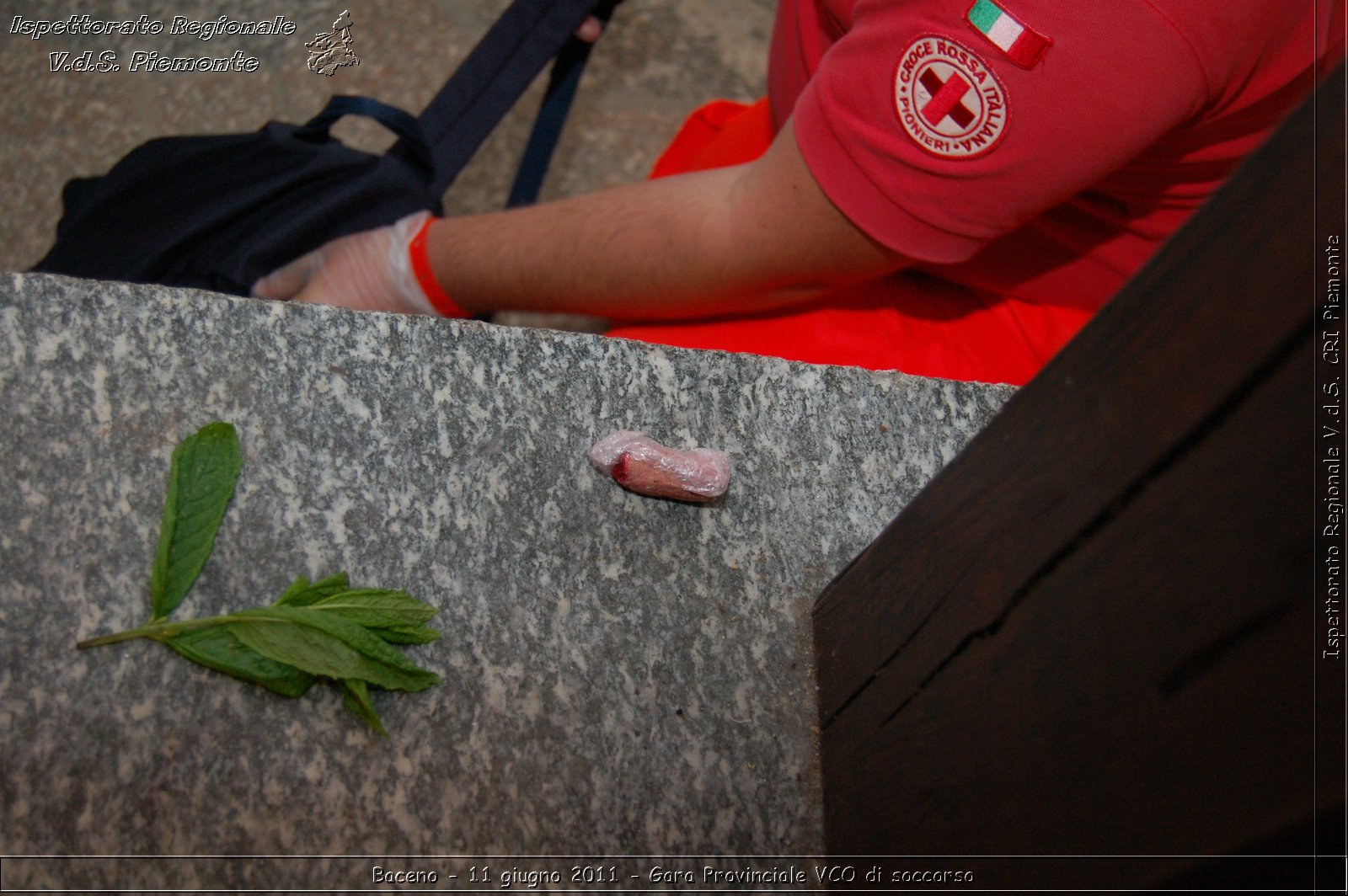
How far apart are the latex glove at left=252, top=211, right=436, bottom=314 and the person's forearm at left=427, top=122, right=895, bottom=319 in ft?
0.14

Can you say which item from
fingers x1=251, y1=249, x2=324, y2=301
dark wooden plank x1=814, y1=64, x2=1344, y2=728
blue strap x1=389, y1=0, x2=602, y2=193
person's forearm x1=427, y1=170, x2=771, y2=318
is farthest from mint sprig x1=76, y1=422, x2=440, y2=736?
blue strap x1=389, y1=0, x2=602, y2=193

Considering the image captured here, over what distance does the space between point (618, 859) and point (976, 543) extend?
320mm

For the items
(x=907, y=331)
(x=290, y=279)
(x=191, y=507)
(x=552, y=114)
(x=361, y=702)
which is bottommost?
(x=361, y=702)

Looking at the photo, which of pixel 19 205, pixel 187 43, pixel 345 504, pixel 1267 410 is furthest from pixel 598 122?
pixel 1267 410

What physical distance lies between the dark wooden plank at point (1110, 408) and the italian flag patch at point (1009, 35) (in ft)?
1.02

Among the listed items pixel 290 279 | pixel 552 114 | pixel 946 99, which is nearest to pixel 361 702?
pixel 946 99

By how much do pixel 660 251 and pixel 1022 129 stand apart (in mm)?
355

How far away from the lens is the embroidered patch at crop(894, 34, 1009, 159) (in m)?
A: 0.65

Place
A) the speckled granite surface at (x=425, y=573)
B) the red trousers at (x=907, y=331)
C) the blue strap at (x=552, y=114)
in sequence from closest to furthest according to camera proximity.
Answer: the speckled granite surface at (x=425, y=573)
the red trousers at (x=907, y=331)
the blue strap at (x=552, y=114)

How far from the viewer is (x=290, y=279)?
1.10 meters

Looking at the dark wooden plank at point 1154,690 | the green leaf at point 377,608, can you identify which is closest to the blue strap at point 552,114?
the green leaf at point 377,608

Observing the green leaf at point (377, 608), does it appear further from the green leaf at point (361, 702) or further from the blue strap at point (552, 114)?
the blue strap at point (552, 114)

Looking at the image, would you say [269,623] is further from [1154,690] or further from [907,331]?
[907,331]

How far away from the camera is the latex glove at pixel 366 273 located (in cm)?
108
